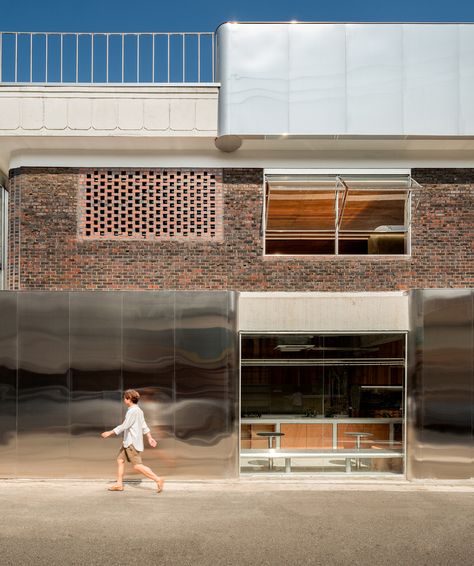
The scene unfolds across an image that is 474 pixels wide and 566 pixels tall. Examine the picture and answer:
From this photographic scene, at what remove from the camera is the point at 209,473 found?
34.5ft

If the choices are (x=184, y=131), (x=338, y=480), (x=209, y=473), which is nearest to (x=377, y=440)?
(x=338, y=480)

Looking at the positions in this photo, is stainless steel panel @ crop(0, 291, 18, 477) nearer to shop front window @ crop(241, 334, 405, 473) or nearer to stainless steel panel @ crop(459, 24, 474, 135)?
shop front window @ crop(241, 334, 405, 473)

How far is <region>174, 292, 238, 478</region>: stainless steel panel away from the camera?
1055cm

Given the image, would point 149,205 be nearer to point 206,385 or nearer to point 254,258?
point 254,258

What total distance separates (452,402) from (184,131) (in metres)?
7.26

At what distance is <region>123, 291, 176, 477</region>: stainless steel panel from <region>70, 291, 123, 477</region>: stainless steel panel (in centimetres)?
21

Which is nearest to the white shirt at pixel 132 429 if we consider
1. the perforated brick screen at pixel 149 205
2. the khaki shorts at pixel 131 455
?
the khaki shorts at pixel 131 455

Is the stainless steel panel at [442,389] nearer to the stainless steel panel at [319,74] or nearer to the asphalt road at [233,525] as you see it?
the asphalt road at [233,525]

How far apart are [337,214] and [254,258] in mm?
1940

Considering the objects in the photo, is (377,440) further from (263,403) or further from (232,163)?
(232,163)

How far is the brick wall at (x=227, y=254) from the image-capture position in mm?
11328

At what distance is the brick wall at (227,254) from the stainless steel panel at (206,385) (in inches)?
31.9

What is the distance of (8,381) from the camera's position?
10.6 m

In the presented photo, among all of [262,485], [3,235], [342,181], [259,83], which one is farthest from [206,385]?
[259,83]
